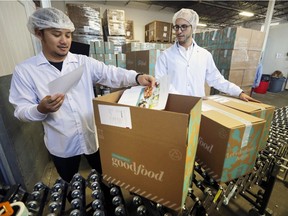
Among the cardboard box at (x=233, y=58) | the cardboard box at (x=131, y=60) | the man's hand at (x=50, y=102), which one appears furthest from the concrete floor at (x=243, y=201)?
the cardboard box at (x=233, y=58)

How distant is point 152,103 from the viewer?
2.05ft

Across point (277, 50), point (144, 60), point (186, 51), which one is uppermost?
point (277, 50)

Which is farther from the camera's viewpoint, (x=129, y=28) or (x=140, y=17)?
(x=140, y=17)

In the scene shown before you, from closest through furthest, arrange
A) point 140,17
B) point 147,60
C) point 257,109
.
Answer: point 257,109 < point 147,60 < point 140,17

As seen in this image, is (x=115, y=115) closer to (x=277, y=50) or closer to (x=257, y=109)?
(x=257, y=109)

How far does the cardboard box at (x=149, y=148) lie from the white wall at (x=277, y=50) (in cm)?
768

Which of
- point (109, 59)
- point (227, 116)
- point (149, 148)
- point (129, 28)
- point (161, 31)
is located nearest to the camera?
point (149, 148)

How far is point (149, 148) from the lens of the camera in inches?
19.6

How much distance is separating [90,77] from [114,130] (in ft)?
1.91

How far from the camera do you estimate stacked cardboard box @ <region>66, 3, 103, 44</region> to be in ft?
10.3

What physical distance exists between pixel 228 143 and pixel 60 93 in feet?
2.47

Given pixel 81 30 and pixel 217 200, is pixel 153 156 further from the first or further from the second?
pixel 81 30

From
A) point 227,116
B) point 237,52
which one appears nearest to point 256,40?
point 237,52

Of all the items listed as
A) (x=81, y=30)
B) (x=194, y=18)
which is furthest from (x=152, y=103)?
(x=81, y=30)
